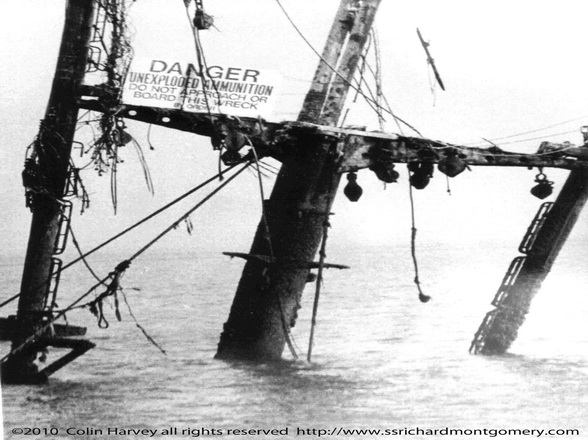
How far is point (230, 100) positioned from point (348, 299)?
1574 inches

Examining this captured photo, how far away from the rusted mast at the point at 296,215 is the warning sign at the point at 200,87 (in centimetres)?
166

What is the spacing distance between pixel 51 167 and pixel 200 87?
2.42 metres

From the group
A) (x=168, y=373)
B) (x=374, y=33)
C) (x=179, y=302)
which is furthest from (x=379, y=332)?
(x=179, y=302)

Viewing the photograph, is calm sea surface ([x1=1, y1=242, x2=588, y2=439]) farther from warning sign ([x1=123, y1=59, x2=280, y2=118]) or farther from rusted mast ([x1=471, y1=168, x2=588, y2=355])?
warning sign ([x1=123, y1=59, x2=280, y2=118])

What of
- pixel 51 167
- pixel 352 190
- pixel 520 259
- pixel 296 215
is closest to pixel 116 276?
pixel 51 167

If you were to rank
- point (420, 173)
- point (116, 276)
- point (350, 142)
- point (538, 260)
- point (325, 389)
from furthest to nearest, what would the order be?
point (538, 260) → point (325, 389) → point (420, 173) → point (350, 142) → point (116, 276)

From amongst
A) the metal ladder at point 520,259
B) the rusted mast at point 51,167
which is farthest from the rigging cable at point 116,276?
the metal ladder at point 520,259

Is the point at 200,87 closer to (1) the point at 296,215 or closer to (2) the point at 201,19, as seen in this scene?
(2) the point at 201,19

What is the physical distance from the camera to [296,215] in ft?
41.7

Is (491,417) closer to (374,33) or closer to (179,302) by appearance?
(374,33)

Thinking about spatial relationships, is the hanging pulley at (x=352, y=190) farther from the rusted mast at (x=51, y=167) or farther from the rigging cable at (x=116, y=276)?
the rusted mast at (x=51, y=167)

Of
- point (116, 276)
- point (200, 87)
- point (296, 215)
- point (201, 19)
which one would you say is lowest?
point (116, 276)

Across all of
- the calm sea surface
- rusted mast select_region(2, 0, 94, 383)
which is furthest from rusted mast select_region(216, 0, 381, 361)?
rusted mast select_region(2, 0, 94, 383)

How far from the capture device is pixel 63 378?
1430 centimetres
